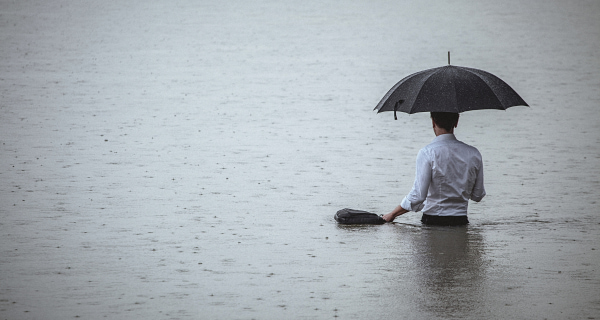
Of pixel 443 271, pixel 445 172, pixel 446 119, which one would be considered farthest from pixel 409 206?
pixel 443 271

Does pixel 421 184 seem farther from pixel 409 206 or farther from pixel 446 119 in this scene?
pixel 446 119

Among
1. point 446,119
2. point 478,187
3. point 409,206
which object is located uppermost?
point 446,119

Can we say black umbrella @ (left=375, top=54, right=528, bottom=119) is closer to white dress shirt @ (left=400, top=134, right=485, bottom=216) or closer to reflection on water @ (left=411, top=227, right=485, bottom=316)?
white dress shirt @ (left=400, top=134, right=485, bottom=216)

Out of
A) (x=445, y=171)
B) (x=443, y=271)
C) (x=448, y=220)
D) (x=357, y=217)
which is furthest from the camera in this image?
(x=357, y=217)

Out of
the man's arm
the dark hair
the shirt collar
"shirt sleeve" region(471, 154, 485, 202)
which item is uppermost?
the dark hair

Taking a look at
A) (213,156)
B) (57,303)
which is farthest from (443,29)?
(57,303)

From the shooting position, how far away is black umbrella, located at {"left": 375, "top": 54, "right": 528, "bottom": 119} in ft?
21.1

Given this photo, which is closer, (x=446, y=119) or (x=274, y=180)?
(x=446, y=119)

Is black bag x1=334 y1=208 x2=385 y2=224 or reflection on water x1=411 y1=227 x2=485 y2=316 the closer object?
reflection on water x1=411 y1=227 x2=485 y2=316

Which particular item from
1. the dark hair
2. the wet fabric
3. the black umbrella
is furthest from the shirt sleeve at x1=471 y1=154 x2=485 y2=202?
the black umbrella

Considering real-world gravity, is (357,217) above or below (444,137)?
below

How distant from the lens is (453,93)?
21.2ft

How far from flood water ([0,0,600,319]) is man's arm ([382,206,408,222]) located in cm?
12

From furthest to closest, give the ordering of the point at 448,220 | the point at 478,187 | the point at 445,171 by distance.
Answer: the point at 448,220
the point at 478,187
the point at 445,171
